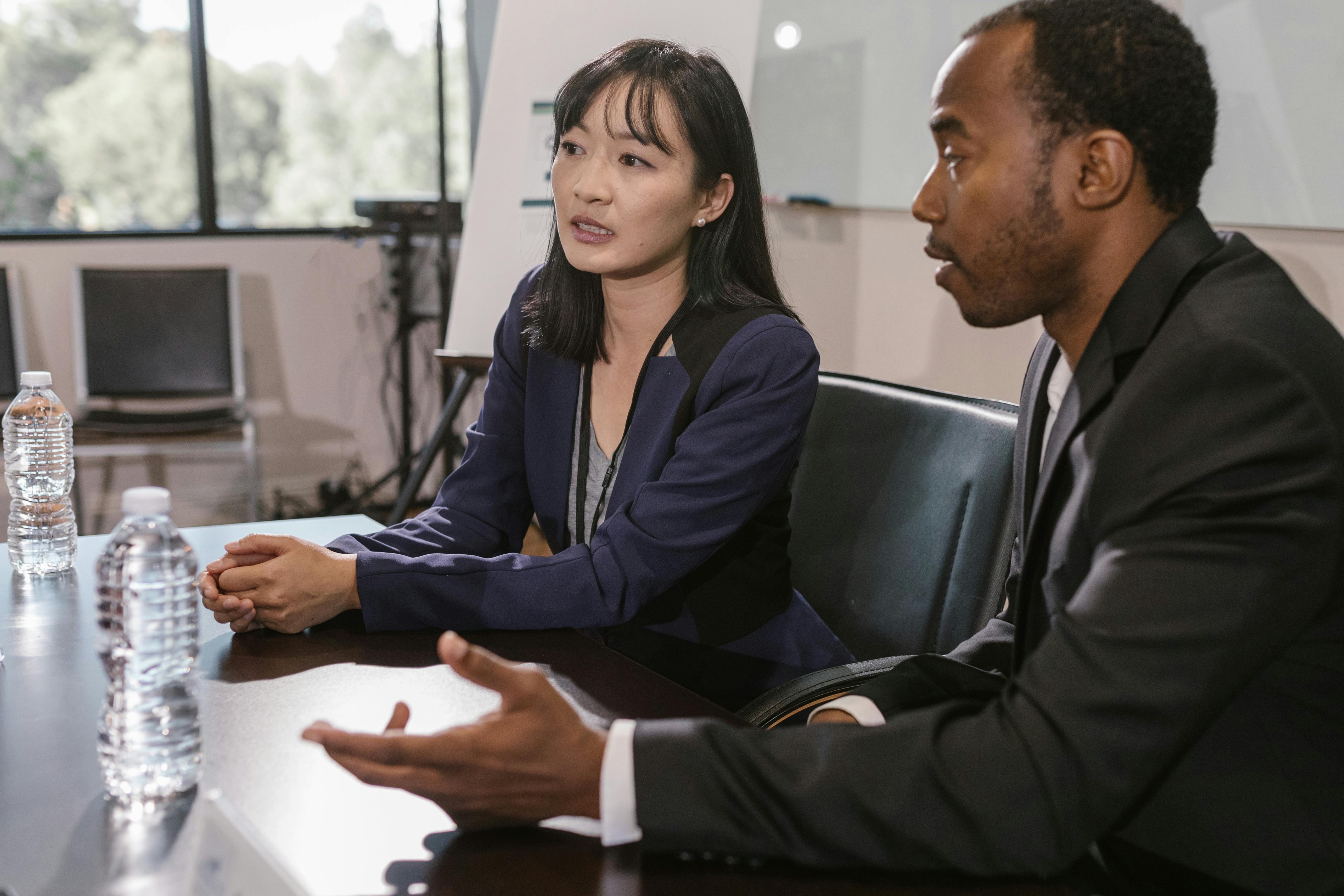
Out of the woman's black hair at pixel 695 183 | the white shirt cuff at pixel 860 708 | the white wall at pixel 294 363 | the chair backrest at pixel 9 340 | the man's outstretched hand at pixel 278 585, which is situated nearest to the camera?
the white shirt cuff at pixel 860 708

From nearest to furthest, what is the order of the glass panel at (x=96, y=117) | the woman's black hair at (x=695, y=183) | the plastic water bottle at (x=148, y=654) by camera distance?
the plastic water bottle at (x=148, y=654), the woman's black hair at (x=695, y=183), the glass panel at (x=96, y=117)

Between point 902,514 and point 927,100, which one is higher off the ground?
point 927,100

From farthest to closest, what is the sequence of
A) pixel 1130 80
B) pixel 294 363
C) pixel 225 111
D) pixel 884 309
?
pixel 294 363 < pixel 225 111 < pixel 884 309 < pixel 1130 80

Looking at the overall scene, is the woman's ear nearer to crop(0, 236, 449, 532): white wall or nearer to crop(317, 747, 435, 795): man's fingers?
crop(317, 747, 435, 795): man's fingers

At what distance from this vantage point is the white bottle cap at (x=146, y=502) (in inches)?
31.4

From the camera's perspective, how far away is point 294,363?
485cm

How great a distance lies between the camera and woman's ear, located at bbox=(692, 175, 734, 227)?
155 cm

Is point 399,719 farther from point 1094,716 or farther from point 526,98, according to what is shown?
point 526,98

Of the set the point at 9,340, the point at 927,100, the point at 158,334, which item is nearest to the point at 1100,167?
the point at 927,100

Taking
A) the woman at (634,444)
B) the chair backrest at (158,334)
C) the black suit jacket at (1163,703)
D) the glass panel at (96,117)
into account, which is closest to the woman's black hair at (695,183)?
the woman at (634,444)

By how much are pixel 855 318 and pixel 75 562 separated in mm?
2522

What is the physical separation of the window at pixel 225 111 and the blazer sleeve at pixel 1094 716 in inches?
173

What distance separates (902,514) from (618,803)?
2.70 feet

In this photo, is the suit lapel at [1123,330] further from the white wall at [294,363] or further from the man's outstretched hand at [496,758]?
the white wall at [294,363]
